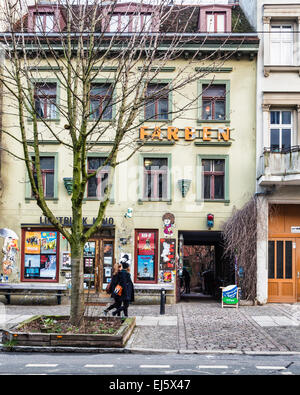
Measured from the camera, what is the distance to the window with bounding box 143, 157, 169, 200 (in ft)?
65.3

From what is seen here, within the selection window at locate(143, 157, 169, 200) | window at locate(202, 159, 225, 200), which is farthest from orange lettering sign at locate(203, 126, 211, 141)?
window at locate(143, 157, 169, 200)

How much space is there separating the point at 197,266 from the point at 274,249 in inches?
907

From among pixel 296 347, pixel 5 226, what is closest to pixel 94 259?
pixel 5 226

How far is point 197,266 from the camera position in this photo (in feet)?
139

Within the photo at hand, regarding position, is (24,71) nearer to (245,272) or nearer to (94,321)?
(94,321)

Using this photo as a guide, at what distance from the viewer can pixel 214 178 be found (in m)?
20.0

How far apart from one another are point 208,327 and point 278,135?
359 inches

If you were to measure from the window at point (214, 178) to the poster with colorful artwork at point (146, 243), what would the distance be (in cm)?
269

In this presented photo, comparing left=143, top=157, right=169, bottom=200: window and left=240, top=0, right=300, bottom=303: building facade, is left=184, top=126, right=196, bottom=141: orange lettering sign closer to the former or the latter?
left=143, top=157, right=169, bottom=200: window

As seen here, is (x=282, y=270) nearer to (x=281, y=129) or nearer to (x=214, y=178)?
(x=214, y=178)

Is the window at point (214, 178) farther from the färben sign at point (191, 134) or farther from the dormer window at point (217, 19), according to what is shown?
the dormer window at point (217, 19)

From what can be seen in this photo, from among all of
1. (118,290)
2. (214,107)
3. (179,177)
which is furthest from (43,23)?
(118,290)

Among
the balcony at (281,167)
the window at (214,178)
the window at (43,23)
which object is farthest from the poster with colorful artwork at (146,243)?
the window at (43,23)
